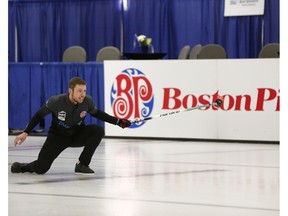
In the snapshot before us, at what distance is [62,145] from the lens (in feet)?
23.0

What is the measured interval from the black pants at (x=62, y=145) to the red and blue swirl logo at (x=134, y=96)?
13.2 ft

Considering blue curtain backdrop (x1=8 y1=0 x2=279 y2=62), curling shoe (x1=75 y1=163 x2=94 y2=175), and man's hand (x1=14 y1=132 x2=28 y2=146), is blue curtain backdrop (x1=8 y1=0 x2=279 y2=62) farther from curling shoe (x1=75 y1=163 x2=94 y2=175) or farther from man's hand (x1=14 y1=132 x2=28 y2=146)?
man's hand (x1=14 y1=132 x2=28 y2=146)

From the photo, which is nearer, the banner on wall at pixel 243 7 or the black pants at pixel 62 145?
the black pants at pixel 62 145

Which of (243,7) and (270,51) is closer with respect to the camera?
(270,51)

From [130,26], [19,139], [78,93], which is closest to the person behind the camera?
[19,139]

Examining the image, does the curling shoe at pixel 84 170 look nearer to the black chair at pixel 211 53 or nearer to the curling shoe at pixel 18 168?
the curling shoe at pixel 18 168

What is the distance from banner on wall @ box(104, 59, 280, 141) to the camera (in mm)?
10477

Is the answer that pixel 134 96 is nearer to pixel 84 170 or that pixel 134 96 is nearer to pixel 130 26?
pixel 130 26

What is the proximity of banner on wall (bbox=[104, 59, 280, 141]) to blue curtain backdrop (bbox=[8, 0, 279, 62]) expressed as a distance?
3.20 m

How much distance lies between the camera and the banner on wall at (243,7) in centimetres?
1356

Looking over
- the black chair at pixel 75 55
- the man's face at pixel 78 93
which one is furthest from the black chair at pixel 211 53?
the man's face at pixel 78 93

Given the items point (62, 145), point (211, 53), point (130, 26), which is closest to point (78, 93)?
point (62, 145)

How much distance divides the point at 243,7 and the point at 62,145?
782 cm

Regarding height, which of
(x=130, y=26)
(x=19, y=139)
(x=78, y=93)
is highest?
(x=130, y=26)
